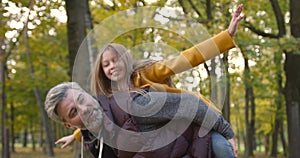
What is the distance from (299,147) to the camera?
11430mm

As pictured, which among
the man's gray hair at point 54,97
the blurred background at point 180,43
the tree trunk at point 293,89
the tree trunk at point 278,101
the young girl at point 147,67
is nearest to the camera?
the man's gray hair at point 54,97

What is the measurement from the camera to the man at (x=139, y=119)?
7.99ft

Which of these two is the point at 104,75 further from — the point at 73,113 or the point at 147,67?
the point at 73,113

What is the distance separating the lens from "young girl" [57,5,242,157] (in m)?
2.67

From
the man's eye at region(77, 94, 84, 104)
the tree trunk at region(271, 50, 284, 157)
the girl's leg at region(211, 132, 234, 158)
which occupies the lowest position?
the tree trunk at region(271, 50, 284, 157)

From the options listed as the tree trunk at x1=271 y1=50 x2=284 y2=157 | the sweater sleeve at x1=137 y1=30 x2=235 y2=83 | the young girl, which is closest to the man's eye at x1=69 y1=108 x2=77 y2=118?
the young girl

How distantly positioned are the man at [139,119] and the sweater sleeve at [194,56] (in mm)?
215

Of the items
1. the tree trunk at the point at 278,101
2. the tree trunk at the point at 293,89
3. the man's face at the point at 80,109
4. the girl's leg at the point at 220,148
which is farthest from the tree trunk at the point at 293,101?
Result: the man's face at the point at 80,109

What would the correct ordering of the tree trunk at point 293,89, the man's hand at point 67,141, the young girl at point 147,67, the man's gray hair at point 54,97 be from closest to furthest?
the man's gray hair at point 54,97
the young girl at point 147,67
the man's hand at point 67,141
the tree trunk at point 293,89

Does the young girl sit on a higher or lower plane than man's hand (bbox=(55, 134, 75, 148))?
higher

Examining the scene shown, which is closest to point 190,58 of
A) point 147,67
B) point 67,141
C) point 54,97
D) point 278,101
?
point 147,67

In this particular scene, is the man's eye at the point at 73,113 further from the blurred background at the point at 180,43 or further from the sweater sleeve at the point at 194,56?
the blurred background at the point at 180,43

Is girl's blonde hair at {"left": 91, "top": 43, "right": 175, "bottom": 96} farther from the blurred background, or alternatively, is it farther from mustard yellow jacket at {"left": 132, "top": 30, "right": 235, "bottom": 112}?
the blurred background

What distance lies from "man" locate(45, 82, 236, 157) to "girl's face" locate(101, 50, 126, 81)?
210 mm
